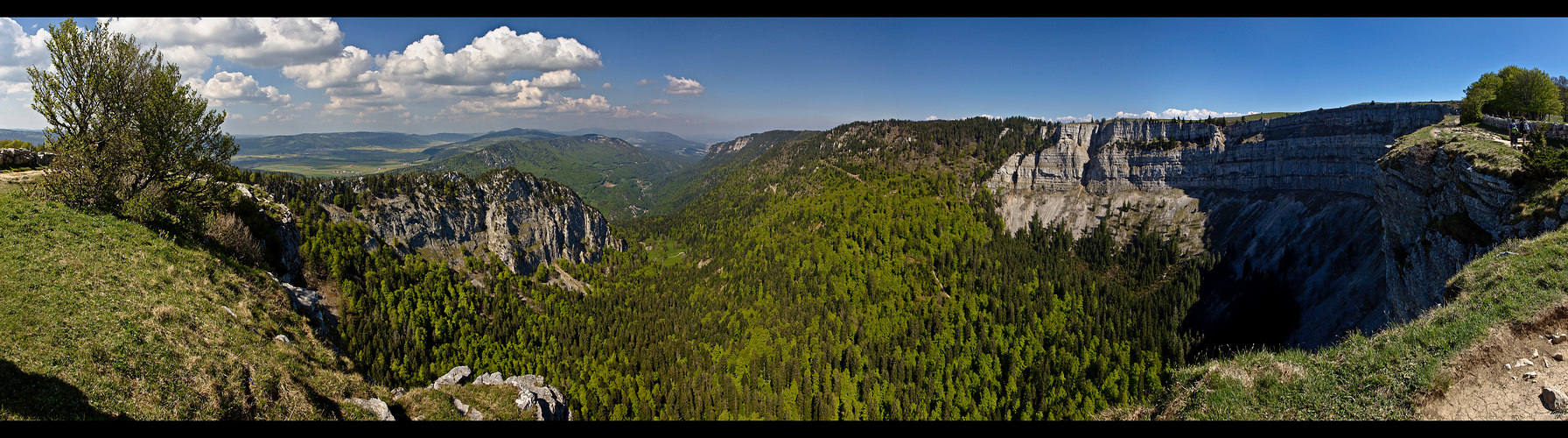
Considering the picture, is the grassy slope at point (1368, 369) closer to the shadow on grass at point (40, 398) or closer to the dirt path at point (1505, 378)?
the dirt path at point (1505, 378)

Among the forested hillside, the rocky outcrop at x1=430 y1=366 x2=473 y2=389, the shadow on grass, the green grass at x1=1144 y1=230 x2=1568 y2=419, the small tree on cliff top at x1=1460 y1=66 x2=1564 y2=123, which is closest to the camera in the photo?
the shadow on grass

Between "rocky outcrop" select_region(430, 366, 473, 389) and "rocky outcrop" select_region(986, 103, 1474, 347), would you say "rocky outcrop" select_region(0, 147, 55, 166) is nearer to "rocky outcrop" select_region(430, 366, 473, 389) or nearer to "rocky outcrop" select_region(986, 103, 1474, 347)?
"rocky outcrop" select_region(430, 366, 473, 389)

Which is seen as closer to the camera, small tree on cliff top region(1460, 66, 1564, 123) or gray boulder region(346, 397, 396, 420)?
gray boulder region(346, 397, 396, 420)

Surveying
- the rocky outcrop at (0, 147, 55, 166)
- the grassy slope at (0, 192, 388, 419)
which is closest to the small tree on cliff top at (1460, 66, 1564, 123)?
the grassy slope at (0, 192, 388, 419)

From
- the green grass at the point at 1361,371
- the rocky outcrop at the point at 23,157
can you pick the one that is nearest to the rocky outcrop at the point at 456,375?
the rocky outcrop at the point at 23,157

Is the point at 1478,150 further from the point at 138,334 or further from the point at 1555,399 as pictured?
the point at 138,334

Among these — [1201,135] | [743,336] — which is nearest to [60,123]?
[743,336]
